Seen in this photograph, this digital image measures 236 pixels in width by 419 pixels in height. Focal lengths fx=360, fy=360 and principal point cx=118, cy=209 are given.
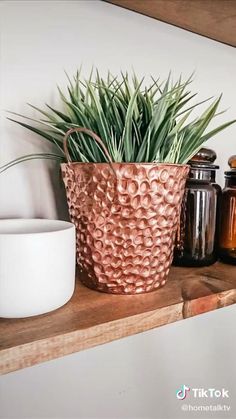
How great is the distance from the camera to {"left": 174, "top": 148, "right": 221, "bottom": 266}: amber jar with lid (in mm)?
481

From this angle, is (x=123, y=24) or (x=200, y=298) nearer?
(x=200, y=298)

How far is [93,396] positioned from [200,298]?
0.99 ft

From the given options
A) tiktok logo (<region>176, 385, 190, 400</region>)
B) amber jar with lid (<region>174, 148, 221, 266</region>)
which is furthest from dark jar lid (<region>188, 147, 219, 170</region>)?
tiktok logo (<region>176, 385, 190, 400</region>)

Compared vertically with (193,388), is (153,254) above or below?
above

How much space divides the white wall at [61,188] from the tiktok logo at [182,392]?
12 mm

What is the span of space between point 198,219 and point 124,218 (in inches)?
5.8

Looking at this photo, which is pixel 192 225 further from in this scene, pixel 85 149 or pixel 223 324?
pixel 223 324

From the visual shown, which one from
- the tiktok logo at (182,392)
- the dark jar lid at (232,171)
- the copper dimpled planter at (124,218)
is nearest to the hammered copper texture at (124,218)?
the copper dimpled planter at (124,218)

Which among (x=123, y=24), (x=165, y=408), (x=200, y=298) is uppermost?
(x=123, y=24)

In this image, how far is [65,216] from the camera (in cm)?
50

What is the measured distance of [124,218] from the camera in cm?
37

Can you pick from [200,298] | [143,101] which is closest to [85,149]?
[143,101]

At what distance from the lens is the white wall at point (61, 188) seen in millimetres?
464

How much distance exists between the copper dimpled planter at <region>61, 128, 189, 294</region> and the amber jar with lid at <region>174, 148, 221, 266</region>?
0.08 meters
